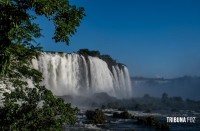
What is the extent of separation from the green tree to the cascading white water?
51652 mm

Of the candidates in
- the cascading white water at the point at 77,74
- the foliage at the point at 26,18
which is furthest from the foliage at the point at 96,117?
the foliage at the point at 26,18

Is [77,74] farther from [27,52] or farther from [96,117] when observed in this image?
[27,52]

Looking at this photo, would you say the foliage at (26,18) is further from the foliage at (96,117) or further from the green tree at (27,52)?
the foliage at (96,117)

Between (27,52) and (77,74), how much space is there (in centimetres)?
6661

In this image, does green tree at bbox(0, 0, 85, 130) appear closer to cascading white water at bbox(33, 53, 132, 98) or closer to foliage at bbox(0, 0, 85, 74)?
foliage at bbox(0, 0, 85, 74)

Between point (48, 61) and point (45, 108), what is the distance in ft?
189

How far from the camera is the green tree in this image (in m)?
→ 11.0

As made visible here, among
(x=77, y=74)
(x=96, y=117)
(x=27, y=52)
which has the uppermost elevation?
(x=77, y=74)

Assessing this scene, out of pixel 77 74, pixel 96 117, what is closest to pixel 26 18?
pixel 96 117

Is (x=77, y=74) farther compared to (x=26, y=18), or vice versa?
(x=77, y=74)

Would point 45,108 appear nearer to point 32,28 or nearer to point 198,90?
point 32,28

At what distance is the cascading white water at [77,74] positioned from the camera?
70.7 m

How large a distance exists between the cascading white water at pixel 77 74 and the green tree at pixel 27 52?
169 ft

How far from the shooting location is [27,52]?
1330 cm
